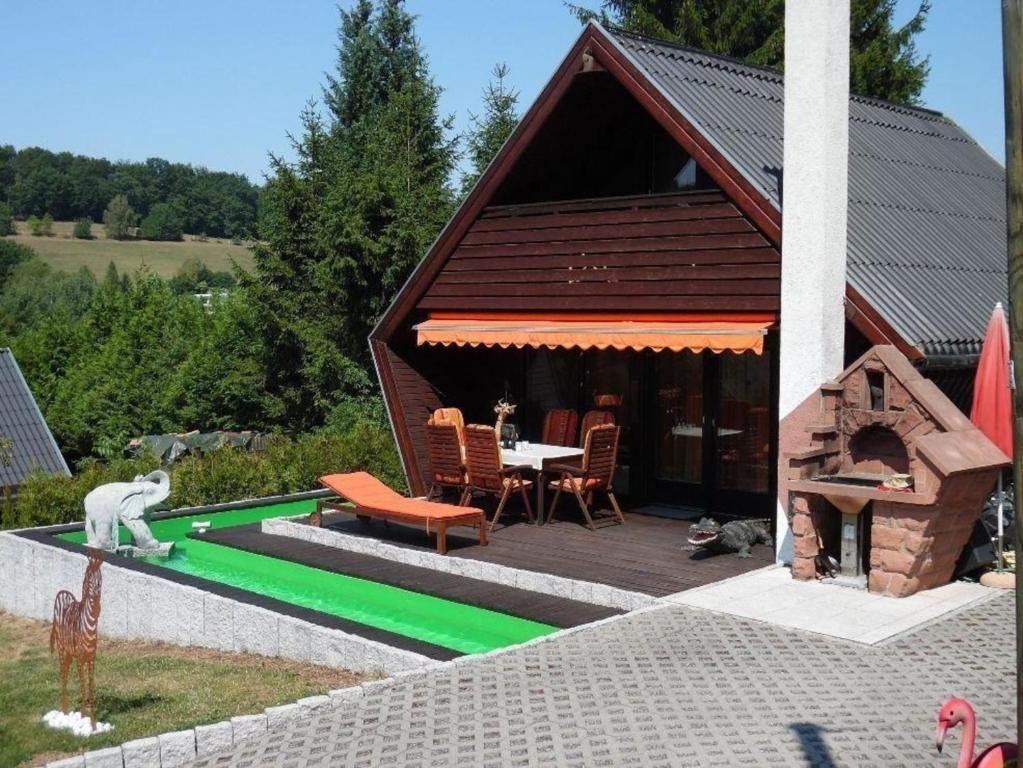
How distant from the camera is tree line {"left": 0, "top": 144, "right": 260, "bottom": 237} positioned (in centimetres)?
8856

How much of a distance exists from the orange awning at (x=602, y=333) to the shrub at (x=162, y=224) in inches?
3024

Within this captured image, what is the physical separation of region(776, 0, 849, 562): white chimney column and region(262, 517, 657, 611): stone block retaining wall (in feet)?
7.25

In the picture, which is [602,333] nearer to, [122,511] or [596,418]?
[596,418]

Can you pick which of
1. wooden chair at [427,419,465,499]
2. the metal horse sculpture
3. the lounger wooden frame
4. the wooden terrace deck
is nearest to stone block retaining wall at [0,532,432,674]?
the metal horse sculpture

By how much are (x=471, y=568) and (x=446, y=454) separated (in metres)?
2.37

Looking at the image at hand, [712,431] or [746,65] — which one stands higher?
[746,65]

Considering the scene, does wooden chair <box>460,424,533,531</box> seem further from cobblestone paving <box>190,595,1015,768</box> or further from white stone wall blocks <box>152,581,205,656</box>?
cobblestone paving <box>190,595,1015,768</box>

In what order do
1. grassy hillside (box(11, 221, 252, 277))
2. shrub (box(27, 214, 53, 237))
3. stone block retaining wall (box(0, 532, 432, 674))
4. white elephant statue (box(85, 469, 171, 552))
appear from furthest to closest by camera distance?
shrub (box(27, 214, 53, 237)) < grassy hillside (box(11, 221, 252, 277)) < white elephant statue (box(85, 469, 171, 552)) < stone block retaining wall (box(0, 532, 432, 674))

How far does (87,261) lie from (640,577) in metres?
77.4

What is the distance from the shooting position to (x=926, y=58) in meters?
32.6

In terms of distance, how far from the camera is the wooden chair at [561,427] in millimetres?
15523

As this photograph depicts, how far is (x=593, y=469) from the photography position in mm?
13234

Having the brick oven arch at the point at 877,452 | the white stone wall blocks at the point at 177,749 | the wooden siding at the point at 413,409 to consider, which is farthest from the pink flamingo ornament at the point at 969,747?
the wooden siding at the point at 413,409

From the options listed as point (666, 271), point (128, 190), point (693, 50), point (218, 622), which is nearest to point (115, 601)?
point (218, 622)
